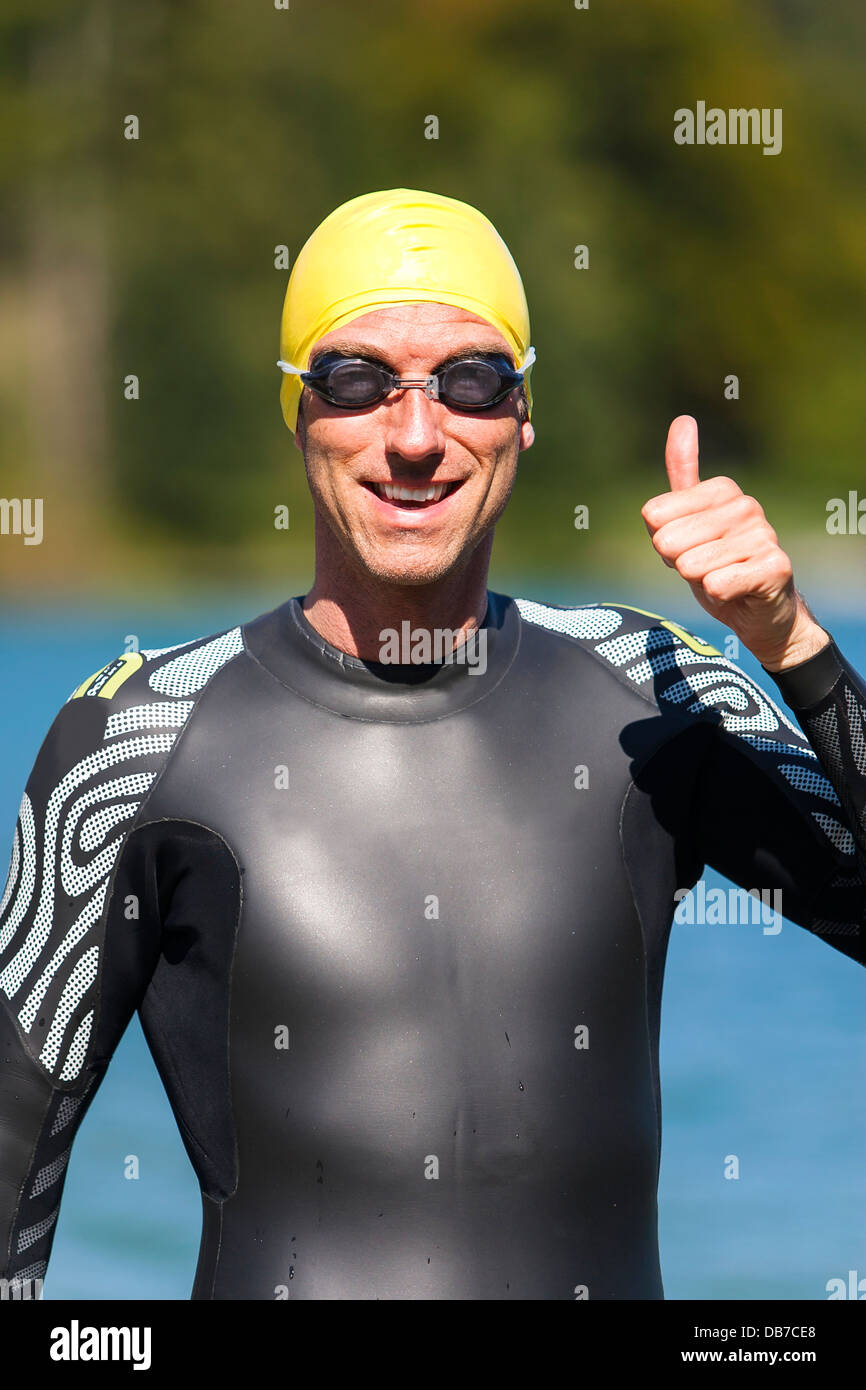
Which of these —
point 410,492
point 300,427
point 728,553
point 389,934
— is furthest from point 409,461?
point 389,934

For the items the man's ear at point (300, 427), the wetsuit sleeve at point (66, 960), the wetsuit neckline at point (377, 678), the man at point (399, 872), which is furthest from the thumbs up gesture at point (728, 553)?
the wetsuit sleeve at point (66, 960)

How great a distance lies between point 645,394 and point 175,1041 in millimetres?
22052

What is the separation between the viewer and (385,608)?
8.24ft

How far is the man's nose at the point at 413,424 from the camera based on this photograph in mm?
2373

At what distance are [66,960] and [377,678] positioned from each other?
538mm

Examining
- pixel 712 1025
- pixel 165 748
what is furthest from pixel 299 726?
pixel 712 1025

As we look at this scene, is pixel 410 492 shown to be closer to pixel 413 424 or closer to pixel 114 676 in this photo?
pixel 413 424

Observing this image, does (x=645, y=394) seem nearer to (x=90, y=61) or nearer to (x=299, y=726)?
(x=90, y=61)

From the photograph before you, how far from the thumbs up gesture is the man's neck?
0.38 meters

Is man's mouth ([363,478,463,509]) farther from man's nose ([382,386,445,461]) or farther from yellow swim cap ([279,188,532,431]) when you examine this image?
yellow swim cap ([279,188,532,431])

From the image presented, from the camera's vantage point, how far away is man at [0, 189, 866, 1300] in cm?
238

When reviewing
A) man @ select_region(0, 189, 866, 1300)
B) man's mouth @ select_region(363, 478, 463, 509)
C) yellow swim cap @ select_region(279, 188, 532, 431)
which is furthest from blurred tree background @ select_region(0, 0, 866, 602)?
man's mouth @ select_region(363, 478, 463, 509)

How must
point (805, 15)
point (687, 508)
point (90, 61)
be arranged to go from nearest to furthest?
point (687, 508), point (90, 61), point (805, 15)

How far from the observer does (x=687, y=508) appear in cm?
217
